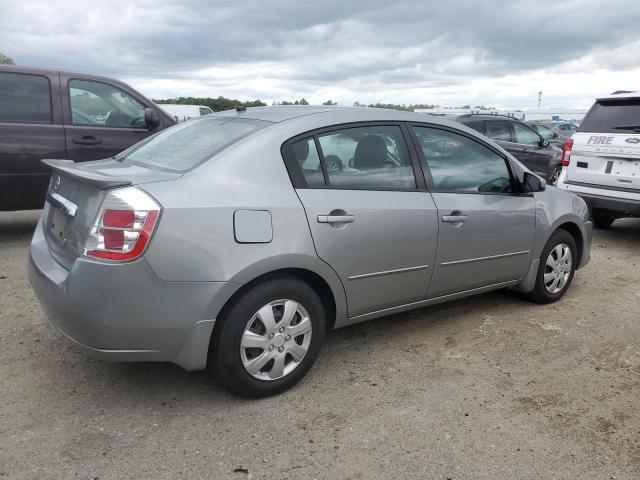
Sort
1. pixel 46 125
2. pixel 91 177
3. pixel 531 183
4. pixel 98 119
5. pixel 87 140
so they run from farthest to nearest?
1. pixel 98 119
2. pixel 87 140
3. pixel 46 125
4. pixel 531 183
5. pixel 91 177

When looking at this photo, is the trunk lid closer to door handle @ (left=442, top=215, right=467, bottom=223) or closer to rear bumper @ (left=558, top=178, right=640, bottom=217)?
door handle @ (left=442, top=215, right=467, bottom=223)

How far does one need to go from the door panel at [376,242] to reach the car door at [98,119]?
12.9ft

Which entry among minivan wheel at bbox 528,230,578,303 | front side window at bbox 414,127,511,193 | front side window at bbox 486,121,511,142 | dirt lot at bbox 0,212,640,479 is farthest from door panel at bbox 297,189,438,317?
front side window at bbox 486,121,511,142

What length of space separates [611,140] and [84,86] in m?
6.07

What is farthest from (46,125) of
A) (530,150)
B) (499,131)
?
(530,150)

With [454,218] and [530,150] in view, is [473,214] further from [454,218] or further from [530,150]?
[530,150]

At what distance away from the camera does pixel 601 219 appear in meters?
7.87

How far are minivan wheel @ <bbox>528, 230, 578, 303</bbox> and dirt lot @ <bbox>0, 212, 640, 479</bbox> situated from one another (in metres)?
0.40

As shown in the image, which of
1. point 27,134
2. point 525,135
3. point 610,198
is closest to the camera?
point 27,134

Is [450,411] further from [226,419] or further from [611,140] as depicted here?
[611,140]

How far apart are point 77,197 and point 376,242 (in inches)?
64.8

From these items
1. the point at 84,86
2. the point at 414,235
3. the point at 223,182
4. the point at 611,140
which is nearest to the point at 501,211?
the point at 414,235

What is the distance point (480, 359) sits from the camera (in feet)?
11.9

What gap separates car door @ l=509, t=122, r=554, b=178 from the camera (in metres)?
11.4
